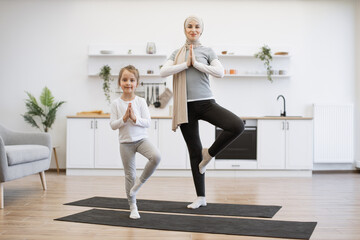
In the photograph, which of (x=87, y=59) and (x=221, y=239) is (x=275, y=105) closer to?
(x=87, y=59)

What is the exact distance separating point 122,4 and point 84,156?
95.1 inches

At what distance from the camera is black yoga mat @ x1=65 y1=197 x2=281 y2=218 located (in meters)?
3.26

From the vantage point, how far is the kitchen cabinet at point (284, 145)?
19.6 ft

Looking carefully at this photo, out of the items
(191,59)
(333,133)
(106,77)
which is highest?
(106,77)

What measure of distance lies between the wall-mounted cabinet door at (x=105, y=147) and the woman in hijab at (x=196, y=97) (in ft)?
8.95

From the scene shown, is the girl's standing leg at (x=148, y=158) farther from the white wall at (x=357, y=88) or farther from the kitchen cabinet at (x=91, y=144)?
the white wall at (x=357, y=88)

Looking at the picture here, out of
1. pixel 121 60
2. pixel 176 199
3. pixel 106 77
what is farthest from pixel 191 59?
pixel 121 60

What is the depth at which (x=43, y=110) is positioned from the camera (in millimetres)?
6430

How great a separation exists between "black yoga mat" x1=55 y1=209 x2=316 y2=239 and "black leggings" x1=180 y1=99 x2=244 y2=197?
1.57ft

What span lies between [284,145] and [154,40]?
251cm

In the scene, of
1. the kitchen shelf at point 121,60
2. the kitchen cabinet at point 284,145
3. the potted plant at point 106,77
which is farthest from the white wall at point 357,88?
the potted plant at point 106,77

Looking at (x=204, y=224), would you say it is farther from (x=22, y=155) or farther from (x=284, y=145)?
(x=284, y=145)

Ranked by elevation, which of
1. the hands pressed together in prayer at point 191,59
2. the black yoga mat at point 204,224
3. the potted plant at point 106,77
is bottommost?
the black yoga mat at point 204,224

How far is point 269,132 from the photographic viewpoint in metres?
6.00
